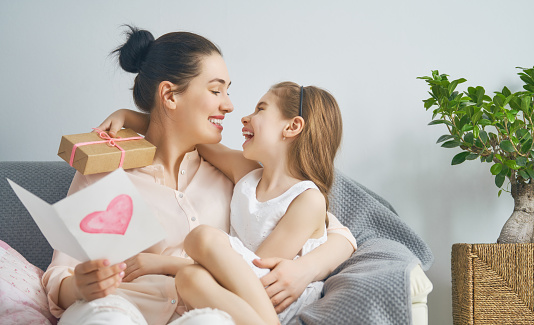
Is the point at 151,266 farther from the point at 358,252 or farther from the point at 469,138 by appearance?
the point at 469,138

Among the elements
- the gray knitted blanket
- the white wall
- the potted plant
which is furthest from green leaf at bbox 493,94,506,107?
the gray knitted blanket

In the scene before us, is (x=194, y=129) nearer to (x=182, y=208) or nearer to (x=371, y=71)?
(x=182, y=208)

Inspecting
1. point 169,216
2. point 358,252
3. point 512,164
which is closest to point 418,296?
point 358,252

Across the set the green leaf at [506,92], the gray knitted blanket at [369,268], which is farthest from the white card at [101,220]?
the green leaf at [506,92]

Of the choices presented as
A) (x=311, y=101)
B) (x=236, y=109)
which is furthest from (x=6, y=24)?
(x=311, y=101)

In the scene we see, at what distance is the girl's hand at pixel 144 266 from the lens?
1.34 meters

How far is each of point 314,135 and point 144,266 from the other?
0.57 metres

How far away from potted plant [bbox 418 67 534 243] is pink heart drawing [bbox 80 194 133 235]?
1285mm

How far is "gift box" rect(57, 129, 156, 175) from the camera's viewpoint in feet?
4.48

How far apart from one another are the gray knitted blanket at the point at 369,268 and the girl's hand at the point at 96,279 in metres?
0.41

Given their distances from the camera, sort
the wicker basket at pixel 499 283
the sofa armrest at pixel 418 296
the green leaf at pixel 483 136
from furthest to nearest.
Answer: the green leaf at pixel 483 136 < the wicker basket at pixel 499 283 < the sofa armrest at pixel 418 296

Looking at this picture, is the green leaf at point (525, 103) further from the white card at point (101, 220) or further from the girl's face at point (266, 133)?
the white card at point (101, 220)

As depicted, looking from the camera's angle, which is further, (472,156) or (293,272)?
(472,156)

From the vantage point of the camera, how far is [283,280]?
127cm
